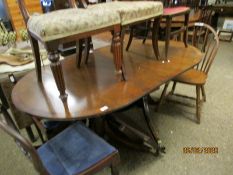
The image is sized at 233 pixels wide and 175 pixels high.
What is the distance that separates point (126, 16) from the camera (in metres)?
1.41

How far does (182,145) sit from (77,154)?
1008mm

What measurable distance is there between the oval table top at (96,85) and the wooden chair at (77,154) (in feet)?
0.61

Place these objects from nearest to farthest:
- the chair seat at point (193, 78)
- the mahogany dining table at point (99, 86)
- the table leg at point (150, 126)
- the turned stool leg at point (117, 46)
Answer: the mahogany dining table at point (99, 86)
the turned stool leg at point (117, 46)
the table leg at point (150, 126)
the chair seat at point (193, 78)

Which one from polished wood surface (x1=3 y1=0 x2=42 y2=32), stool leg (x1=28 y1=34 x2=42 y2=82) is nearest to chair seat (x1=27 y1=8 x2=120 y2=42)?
stool leg (x1=28 y1=34 x2=42 y2=82)

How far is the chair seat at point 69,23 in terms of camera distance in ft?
3.66

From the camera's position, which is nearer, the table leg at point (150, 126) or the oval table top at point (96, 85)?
the oval table top at point (96, 85)

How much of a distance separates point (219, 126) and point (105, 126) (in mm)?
1075

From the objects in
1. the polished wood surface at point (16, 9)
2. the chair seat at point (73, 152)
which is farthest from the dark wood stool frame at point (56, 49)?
the polished wood surface at point (16, 9)

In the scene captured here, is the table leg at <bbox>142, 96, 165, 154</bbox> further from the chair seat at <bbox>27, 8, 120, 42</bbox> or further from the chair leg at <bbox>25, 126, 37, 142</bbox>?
the chair leg at <bbox>25, 126, 37, 142</bbox>

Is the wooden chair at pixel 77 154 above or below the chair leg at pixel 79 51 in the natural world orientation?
below

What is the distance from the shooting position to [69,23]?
1161mm

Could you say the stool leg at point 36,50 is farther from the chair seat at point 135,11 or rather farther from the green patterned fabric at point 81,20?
the chair seat at point 135,11

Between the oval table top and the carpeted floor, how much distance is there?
651 millimetres

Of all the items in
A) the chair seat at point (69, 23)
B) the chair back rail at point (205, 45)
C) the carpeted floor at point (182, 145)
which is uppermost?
the chair seat at point (69, 23)
